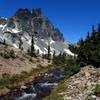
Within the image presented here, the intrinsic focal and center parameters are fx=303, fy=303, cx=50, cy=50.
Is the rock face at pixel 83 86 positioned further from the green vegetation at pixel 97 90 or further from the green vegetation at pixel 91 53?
the green vegetation at pixel 91 53

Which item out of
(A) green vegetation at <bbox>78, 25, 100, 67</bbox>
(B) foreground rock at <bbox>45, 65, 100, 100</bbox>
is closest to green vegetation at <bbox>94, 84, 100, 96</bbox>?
(B) foreground rock at <bbox>45, 65, 100, 100</bbox>

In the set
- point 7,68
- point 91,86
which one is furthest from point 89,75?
point 7,68

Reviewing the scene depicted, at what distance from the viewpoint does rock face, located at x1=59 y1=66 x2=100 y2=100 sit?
34.5 meters

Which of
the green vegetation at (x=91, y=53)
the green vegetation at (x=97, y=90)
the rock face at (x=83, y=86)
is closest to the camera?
the green vegetation at (x=97, y=90)

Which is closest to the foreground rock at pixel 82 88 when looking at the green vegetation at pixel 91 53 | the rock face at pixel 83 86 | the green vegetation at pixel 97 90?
the rock face at pixel 83 86

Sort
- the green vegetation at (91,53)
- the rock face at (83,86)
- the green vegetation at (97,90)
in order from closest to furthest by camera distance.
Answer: the green vegetation at (97,90) → the rock face at (83,86) → the green vegetation at (91,53)

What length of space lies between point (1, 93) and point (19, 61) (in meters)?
47.6

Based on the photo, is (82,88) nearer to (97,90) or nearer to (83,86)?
(83,86)

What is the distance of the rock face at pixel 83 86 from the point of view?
34.5m

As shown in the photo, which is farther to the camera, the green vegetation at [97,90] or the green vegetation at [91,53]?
the green vegetation at [91,53]

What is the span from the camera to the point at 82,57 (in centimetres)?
5900

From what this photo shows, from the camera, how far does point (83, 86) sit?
125 feet

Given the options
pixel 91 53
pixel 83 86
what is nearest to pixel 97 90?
pixel 83 86

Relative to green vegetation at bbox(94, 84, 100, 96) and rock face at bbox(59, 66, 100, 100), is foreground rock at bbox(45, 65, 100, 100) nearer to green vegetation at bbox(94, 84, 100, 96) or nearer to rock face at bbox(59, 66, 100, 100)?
rock face at bbox(59, 66, 100, 100)
